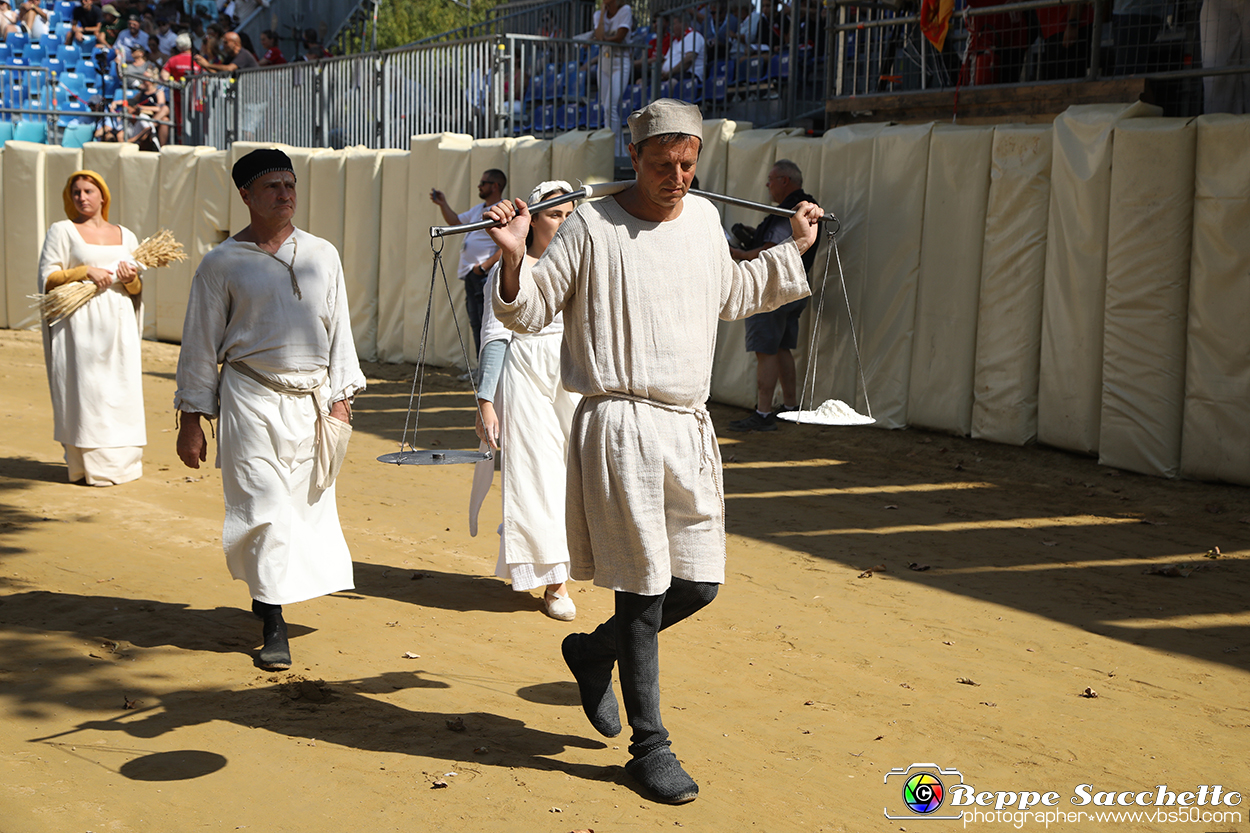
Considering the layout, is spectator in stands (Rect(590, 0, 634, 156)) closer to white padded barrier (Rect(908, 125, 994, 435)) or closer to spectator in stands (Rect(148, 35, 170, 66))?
white padded barrier (Rect(908, 125, 994, 435))

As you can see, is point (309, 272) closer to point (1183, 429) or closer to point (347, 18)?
point (1183, 429)

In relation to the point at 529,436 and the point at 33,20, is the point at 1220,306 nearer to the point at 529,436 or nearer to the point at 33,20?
the point at 529,436

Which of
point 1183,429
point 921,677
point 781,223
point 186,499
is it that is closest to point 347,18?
point 781,223

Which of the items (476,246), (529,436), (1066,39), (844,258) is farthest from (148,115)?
(529,436)

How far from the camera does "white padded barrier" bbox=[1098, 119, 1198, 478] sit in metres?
8.66

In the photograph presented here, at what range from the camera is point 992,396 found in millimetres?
10133

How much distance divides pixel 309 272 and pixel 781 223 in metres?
6.39

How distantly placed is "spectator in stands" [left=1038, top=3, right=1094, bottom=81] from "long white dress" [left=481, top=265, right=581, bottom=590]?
677cm

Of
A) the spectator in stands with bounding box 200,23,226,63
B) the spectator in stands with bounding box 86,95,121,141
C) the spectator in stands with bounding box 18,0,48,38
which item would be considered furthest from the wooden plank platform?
the spectator in stands with bounding box 18,0,48,38

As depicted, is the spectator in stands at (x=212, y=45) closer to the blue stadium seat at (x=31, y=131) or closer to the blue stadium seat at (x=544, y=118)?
the blue stadium seat at (x=31, y=131)

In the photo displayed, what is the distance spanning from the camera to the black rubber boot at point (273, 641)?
5.09 m

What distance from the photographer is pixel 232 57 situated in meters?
23.0

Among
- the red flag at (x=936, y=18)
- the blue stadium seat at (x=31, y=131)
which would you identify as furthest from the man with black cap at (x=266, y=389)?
the blue stadium seat at (x=31, y=131)

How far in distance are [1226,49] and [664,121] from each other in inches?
293
